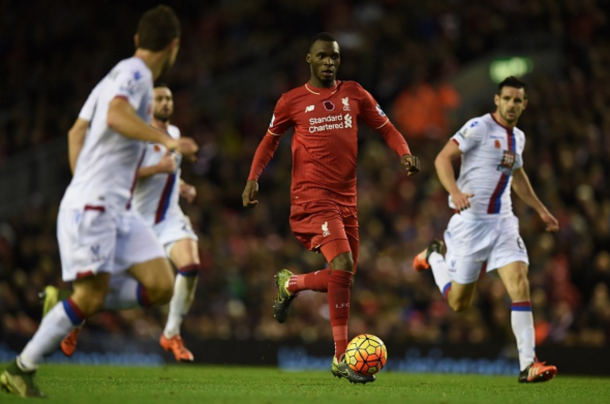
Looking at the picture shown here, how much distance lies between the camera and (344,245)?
927 cm

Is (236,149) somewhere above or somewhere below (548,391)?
above

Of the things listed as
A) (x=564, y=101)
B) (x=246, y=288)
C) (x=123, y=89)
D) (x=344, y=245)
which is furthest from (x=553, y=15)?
(x=123, y=89)

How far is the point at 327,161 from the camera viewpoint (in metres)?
9.52

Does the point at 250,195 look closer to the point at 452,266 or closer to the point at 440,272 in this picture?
the point at 452,266

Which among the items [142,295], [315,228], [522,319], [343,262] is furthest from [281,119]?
[522,319]

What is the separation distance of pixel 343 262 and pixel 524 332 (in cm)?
192

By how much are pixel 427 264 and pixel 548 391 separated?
2752 mm

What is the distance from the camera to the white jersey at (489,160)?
33.9 ft

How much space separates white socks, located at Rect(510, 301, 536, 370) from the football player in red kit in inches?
62.5

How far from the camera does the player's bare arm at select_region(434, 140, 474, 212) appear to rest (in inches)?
374

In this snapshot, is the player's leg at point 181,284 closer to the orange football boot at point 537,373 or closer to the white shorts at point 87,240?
the orange football boot at point 537,373

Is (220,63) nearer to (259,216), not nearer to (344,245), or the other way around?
(259,216)

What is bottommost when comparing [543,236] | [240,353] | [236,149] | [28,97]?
[240,353]

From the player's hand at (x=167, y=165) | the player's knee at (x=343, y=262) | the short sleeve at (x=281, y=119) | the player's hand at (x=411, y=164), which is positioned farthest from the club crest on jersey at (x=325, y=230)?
the player's hand at (x=167, y=165)
